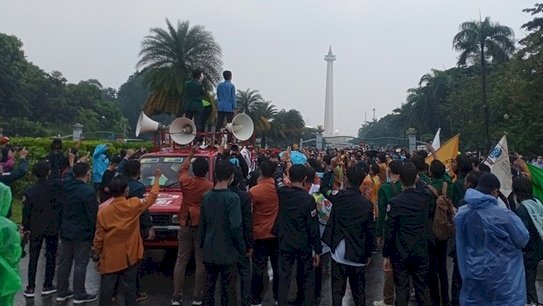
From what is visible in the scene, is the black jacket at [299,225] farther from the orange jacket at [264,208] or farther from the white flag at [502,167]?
the white flag at [502,167]

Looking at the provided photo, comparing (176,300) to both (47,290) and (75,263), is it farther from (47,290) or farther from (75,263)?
(47,290)

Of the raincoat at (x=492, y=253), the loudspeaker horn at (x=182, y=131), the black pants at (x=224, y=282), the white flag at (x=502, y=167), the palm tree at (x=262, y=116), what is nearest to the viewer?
the raincoat at (x=492, y=253)

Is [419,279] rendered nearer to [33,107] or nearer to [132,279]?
[132,279]

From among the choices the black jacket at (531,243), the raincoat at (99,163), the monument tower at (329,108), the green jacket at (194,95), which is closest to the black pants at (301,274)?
the black jacket at (531,243)

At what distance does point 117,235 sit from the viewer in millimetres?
6277

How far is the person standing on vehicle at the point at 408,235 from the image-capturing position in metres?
6.16

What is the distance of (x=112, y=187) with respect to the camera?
6246 millimetres

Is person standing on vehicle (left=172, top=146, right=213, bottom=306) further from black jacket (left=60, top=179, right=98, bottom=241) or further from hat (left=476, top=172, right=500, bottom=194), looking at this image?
hat (left=476, top=172, right=500, bottom=194)

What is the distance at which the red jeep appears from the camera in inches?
342

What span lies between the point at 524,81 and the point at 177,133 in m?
23.9

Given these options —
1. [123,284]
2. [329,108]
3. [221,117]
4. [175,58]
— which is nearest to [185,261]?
[123,284]

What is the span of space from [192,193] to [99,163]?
4.42 m

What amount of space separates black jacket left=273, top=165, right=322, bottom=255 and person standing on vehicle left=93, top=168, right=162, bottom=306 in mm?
1496

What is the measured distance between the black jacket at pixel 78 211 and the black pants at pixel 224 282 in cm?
191
